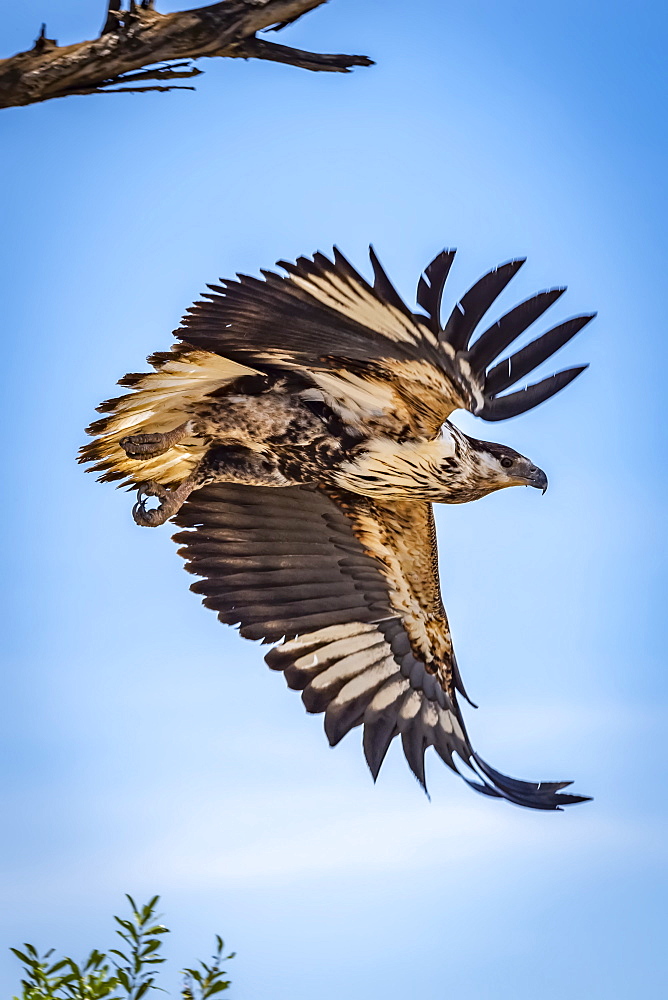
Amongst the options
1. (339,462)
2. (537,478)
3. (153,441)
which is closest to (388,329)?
(339,462)

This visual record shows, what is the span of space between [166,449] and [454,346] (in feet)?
5.63

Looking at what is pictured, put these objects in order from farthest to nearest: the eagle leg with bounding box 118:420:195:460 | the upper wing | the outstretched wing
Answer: the outstretched wing → the eagle leg with bounding box 118:420:195:460 → the upper wing

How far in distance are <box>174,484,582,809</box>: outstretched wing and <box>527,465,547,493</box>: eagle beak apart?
2.09ft

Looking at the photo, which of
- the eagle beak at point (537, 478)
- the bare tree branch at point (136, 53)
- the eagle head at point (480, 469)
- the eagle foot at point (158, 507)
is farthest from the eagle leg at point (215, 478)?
the bare tree branch at point (136, 53)

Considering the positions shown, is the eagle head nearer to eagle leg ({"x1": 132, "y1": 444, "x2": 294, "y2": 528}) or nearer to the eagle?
the eagle

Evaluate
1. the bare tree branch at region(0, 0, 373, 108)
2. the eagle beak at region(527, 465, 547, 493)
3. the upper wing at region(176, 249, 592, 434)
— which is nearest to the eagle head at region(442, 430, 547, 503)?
the eagle beak at region(527, 465, 547, 493)

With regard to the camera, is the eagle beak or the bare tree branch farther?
the eagle beak

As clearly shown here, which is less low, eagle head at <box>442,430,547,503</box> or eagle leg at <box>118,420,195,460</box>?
eagle leg at <box>118,420,195,460</box>

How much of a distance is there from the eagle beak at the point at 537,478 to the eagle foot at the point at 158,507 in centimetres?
160

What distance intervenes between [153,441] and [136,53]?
8.42 ft

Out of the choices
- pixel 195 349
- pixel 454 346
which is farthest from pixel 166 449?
pixel 454 346

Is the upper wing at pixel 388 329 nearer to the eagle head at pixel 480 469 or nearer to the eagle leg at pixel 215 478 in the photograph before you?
the eagle head at pixel 480 469

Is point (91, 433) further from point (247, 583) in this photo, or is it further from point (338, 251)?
point (338, 251)

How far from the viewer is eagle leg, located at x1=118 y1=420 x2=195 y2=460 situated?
19.1 feet
